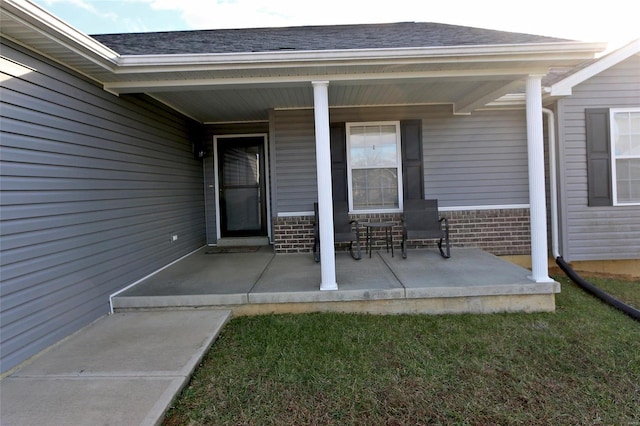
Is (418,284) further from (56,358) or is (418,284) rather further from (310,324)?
(56,358)

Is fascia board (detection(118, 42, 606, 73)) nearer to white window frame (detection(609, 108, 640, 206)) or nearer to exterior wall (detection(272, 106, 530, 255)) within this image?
exterior wall (detection(272, 106, 530, 255))

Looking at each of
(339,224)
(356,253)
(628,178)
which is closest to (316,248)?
(339,224)

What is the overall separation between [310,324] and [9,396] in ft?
7.08

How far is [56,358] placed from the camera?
8.65 feet

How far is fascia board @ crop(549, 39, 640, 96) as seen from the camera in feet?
16.8

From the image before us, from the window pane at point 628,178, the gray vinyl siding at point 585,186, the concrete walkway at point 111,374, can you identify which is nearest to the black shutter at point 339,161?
the concrete walkway at point 111,374

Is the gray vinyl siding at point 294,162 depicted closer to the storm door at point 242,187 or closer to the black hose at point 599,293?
the storm door at point 242,187

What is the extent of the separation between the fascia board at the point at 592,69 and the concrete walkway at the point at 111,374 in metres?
5.60

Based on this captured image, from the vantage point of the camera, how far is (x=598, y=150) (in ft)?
17.4

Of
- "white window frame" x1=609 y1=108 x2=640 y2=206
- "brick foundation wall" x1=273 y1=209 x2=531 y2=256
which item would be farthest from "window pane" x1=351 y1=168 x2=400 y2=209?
"white window frame" x1=609 y1=108 x2=640 y2=206

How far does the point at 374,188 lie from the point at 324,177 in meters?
2.28

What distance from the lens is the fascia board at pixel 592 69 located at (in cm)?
512

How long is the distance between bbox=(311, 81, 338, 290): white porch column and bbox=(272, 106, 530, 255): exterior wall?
198 cm

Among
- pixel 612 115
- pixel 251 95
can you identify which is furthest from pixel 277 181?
pixel 612 115
